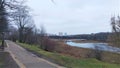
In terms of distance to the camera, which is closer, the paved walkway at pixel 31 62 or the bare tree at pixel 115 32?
the paved walkway at pixel 31 62

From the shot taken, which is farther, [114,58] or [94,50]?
[114,58]

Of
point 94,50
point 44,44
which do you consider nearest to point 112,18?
point 44,44

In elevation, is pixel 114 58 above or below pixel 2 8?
below

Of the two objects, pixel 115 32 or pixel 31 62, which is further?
pixel 115 32

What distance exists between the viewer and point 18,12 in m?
23.6

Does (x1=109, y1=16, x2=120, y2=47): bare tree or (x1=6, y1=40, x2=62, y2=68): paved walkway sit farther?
(x1=109, y1=16, x2=120, y2=47): bare tree

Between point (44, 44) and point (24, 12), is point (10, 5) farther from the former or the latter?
point (44, 44)

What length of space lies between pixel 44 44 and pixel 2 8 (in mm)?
33564

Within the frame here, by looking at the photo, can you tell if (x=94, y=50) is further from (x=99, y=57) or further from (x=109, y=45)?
(x=109, y=45)

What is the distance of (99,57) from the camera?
37219 mm

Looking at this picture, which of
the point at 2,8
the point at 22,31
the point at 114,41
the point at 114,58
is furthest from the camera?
the point at 22,31

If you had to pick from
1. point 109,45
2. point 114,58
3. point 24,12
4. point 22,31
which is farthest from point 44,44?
point 22,31

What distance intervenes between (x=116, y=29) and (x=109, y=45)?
106 inches

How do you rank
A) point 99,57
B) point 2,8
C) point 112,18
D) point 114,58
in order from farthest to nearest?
point 112,18
point 114,58
point 99,57
point 2,8
